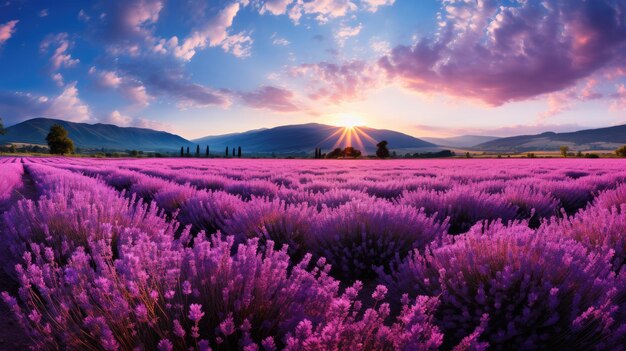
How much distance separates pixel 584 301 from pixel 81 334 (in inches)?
92.8

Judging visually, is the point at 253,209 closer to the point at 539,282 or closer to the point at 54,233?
the point at 54,233

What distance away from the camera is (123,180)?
441 inches

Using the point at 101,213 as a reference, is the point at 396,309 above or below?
below

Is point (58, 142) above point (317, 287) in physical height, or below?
above

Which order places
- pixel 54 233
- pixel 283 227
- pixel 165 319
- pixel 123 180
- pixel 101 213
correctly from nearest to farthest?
pixel 165 319
pixel 54 233
pixel 101 213
pixel 283 227
pixel 123 180

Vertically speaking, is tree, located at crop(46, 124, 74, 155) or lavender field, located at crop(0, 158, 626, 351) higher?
tree, located at crop(46, 124, 74, 155)

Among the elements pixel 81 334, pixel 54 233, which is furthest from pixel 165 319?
pixel 54 233

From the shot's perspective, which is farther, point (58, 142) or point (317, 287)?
point (58, 142)

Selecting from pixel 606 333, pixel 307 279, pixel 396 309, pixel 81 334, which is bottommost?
pixel 396 309

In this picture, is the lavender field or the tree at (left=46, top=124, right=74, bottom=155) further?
the tree at (left=46, top=124, right=74, bottom=155)

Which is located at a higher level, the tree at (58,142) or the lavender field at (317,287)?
the tree at (58,142)

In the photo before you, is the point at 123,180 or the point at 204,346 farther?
the point at 123,180

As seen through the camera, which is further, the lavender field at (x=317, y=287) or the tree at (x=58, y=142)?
the tree at (x=58, y=142)

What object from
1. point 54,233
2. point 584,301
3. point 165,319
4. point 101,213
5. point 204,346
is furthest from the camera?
point 101,213
